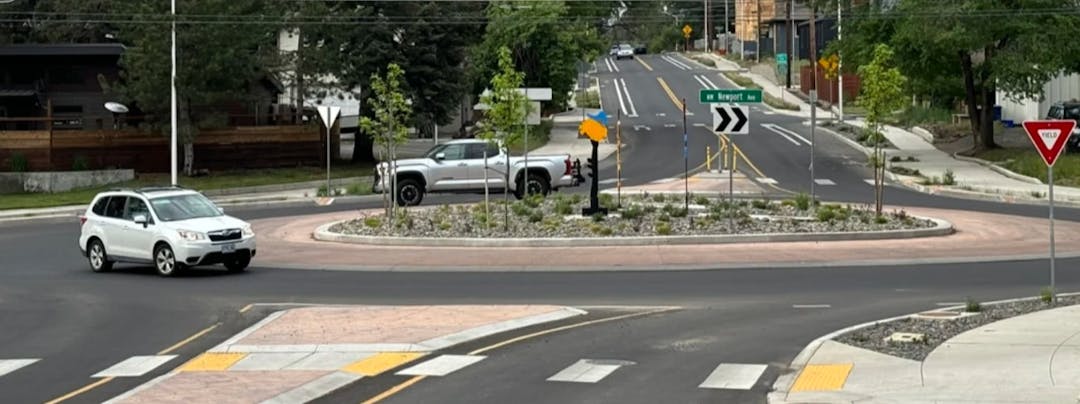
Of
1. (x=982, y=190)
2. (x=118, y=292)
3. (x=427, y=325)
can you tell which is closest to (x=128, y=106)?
(x=982, y=190)

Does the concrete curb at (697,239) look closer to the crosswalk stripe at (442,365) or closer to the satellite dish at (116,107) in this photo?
the crosswalk stripe at (442,365)

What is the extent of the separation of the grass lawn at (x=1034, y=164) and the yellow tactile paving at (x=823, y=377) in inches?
1280

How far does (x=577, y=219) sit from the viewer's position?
31.7m

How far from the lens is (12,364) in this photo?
1611 centimetres

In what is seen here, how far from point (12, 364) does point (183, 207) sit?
34.5 feet

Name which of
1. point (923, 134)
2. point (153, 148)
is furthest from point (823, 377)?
point (923, 134)

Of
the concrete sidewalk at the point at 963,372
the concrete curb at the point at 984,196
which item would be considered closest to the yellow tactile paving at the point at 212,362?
the concrete sidewalk at the point at 963,372

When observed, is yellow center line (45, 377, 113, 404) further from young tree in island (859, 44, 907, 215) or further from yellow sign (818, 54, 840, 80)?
yellow sign (818, 54, 840, 80)

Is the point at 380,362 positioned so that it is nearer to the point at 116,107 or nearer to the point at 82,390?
the point at 82,390

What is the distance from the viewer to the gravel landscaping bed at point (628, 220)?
2995cm

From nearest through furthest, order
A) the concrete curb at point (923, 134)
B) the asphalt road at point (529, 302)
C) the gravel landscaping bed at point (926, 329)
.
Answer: the asphalt road at point (529, 302) → the gravel landscaping bed at point (926, 329) → the concrete curb at point (923, 134)

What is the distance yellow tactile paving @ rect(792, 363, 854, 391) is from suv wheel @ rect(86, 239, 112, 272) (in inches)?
632

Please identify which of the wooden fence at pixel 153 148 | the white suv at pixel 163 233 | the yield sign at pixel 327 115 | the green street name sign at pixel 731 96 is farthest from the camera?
the wooden fence at pixel 153 148

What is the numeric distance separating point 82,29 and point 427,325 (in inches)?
2329
